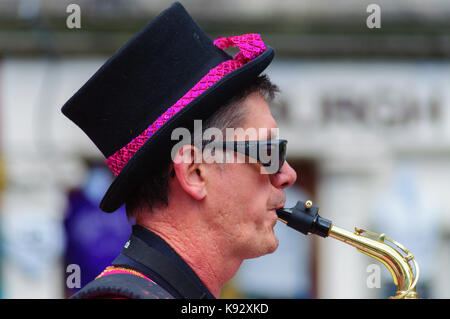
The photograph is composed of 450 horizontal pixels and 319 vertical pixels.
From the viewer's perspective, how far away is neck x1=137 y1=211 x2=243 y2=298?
2156 mm

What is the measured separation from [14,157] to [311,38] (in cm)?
394

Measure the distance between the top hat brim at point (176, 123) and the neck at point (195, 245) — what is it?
0.46 feet

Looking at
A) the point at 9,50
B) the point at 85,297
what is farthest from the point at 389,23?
the point at 85,297

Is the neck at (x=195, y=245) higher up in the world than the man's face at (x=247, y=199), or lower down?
lower down

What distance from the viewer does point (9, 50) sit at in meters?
8.47

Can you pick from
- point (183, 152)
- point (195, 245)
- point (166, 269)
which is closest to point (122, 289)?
point (166, 269)

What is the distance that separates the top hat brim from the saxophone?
465mm

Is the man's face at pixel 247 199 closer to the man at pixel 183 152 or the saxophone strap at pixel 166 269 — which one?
the man at pixel 183 152

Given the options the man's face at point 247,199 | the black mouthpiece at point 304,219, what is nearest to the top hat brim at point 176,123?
the man's face at point 247,199

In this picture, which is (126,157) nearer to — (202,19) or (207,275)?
(207,275)

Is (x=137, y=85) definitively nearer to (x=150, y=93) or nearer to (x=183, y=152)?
(x=150, y=93)

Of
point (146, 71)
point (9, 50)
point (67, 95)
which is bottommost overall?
point (146, 71)

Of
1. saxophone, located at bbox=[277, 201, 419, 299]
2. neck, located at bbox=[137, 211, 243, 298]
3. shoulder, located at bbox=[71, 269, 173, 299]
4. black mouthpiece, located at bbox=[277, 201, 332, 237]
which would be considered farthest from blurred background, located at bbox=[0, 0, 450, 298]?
shoulder, located at bbox=[71, 269, 173, 299]

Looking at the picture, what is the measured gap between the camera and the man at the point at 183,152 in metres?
2.12
